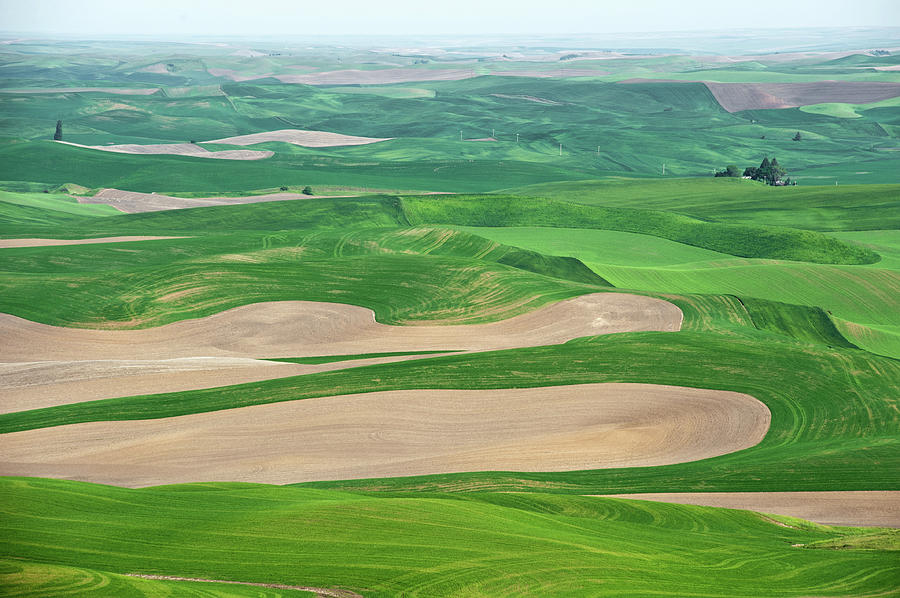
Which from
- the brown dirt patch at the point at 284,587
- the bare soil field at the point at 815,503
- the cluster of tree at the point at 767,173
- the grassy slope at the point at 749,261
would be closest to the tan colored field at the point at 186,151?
the grassy slope at the point at 749,261

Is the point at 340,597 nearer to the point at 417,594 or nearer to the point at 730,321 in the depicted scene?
the point at 417,594

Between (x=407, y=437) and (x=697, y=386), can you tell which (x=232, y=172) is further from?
(x=407, y=437)

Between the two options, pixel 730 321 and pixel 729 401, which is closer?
pixel 729 401

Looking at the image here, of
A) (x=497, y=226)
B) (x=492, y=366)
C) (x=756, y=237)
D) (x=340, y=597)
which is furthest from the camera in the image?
(x=497, y=226)

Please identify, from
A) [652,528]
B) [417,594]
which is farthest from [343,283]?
[417,594]

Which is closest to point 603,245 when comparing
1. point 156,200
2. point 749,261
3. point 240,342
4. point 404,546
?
point 749,261

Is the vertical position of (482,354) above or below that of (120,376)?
above
